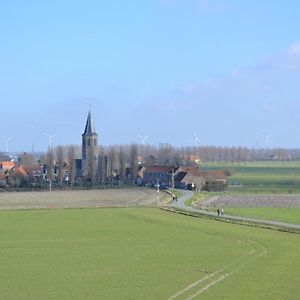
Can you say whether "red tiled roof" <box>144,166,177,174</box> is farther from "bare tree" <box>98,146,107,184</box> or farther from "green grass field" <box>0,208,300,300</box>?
"green grass field" <box>0,208,300,300</box>

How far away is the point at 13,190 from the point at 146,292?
7423 centimetres

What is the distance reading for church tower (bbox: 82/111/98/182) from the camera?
10788cm

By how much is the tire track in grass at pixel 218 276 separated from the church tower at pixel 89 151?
76950 mm

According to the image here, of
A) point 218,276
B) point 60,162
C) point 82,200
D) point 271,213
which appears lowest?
point 218,276

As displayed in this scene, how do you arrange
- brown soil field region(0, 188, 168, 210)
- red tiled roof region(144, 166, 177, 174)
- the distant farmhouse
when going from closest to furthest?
brown soil field region(0, 188, 168, 210), the distant farmhouse, red tiled roof region(144, 166, 177, 174)

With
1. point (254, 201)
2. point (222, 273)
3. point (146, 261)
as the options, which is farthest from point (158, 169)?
point (222, 273)

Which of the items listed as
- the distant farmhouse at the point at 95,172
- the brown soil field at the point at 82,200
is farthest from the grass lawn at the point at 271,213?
the distant farmhouse at the point at 95,172

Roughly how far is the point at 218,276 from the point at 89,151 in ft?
298

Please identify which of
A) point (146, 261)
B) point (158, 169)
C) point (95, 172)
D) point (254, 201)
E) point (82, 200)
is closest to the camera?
point (146, 261)

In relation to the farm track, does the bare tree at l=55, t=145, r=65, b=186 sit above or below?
above

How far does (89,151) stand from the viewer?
11388 centimetres

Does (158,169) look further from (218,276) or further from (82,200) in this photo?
(218,276)

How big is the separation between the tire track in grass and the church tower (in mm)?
76950

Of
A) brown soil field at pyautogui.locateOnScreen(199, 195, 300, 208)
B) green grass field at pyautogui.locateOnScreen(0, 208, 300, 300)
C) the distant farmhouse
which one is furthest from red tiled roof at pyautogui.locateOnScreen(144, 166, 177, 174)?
green grass field at pyautogui.locateOnScreen(0, 208, 300, 300)
